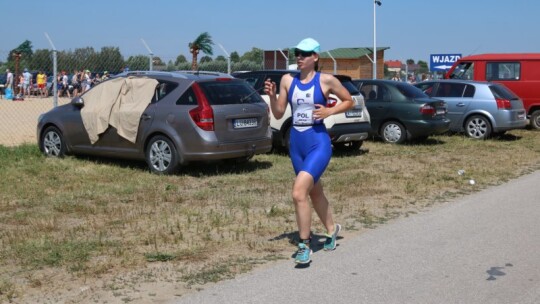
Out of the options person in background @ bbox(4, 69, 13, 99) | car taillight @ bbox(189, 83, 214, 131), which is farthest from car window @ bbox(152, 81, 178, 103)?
person in background @ bbox(4, 69, 13, 99)

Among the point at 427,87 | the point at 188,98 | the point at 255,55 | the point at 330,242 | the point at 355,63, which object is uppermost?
the point at 255,55

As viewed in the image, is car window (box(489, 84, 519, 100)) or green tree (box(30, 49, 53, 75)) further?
car window (box(489, 84, 519, 100))

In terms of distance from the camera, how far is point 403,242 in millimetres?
6789

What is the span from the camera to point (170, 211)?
8055 mm

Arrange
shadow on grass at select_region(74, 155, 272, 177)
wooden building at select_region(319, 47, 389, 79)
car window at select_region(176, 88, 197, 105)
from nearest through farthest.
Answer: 1. car window at select_region(176, 88, 197, 105)
2. shadow on grass at select_region(74, 155, 272, 177)
3. wooden building at select_region(319, 47, 389, 79)

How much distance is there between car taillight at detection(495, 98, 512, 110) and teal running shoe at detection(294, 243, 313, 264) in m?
12.5

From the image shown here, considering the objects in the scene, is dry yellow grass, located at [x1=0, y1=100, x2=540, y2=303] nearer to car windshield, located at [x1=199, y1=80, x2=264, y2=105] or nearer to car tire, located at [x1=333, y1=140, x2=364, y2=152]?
car tire, located at [x1=333, y1=140, x2=364, y2=152]

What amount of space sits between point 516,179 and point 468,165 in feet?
4.65

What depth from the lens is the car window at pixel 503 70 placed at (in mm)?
20422

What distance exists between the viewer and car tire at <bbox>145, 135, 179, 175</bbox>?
34.5ft

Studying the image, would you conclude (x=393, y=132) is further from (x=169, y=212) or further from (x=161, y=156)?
(x=169, y=212)

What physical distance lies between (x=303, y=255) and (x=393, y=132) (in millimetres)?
10232

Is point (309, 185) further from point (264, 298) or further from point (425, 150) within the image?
point (425, 150)

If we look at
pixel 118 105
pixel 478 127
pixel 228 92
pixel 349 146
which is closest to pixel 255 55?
pixel 478 127
